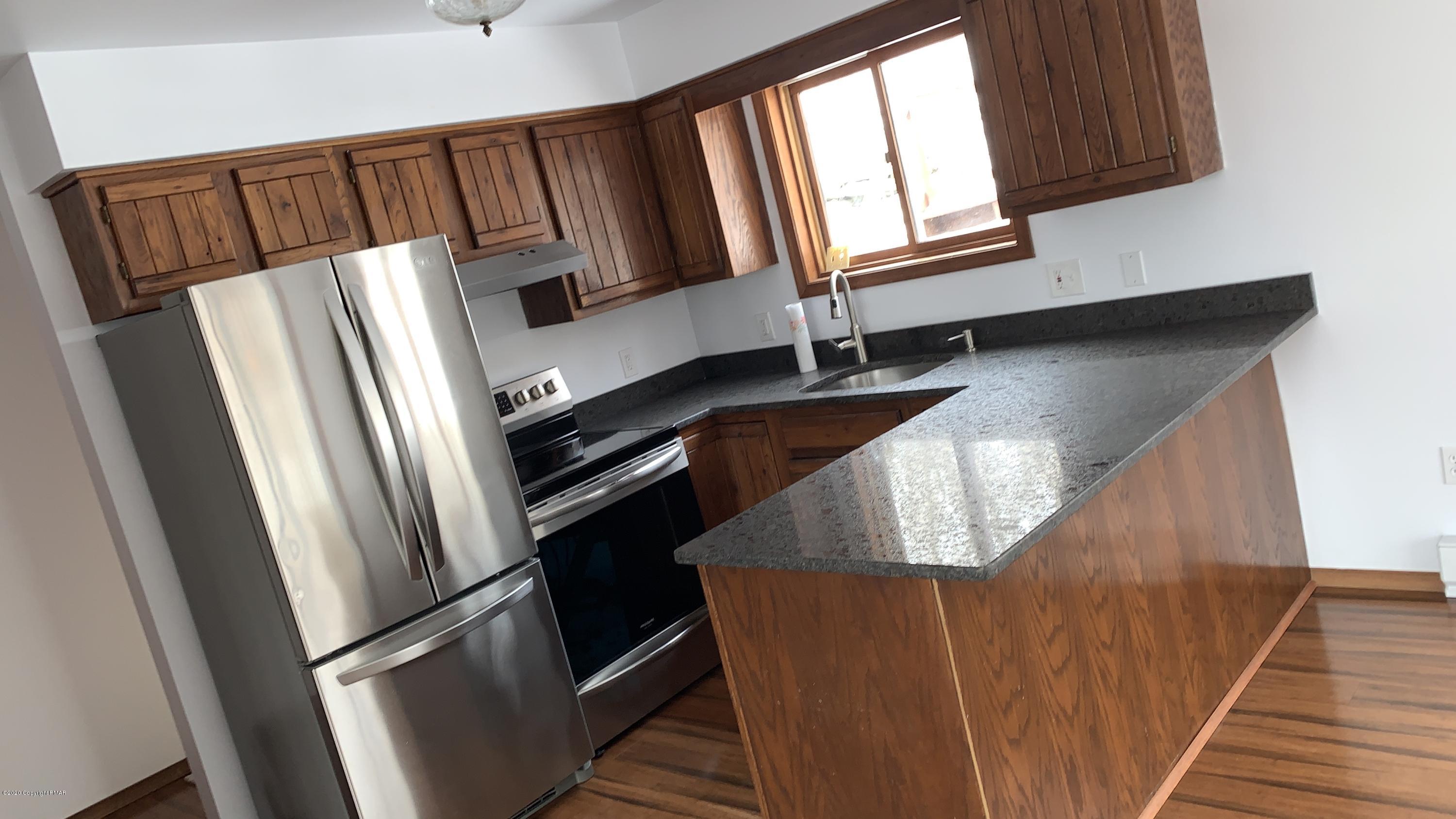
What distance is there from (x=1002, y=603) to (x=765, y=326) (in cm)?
248

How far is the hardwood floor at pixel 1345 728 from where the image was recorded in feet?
7.07

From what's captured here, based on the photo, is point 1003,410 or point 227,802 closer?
point 1003,410

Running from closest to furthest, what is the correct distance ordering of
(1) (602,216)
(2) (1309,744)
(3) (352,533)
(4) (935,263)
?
(2) (1309,744), (3) (352,533), (4) (935,263), (1) (602,216)

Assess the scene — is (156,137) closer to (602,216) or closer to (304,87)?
(304,87)

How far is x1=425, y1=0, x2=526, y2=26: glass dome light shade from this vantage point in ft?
6.27

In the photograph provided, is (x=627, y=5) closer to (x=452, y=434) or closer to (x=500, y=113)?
(x=500, y=113)

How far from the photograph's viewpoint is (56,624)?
3812 millimetres

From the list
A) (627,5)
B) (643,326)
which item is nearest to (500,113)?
(627,5)

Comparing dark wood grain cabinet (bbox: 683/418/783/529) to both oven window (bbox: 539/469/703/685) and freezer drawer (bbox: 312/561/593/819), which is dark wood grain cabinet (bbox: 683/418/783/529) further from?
freezer drawer (bbox: 312/561/593/819)

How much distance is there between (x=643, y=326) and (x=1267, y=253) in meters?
2.33

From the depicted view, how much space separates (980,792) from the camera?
1.78 meters

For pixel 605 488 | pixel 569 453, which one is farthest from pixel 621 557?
pixel 569 453

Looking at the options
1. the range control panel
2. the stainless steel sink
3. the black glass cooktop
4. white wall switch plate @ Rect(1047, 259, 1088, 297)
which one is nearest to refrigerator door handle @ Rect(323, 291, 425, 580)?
the black glass cooktop

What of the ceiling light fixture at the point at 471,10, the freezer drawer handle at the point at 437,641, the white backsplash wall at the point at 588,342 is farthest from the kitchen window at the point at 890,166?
the ceiling light fixture at the point at 471,10
